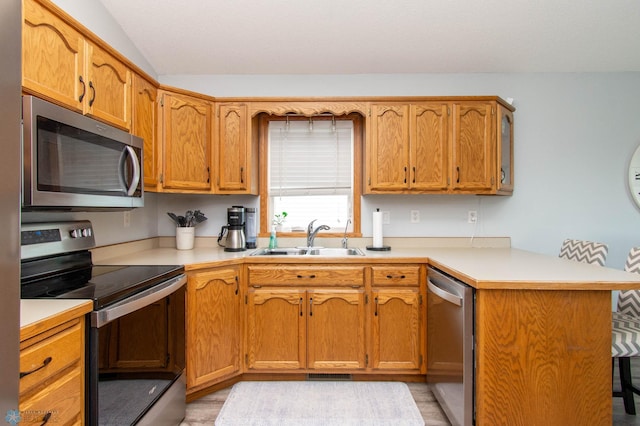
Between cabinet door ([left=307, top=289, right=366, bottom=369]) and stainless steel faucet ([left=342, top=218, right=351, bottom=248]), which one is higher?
stainless steel faucet ([left=342, top=218, right=351, bottom=248])

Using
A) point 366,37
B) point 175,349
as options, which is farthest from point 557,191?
point 175,349

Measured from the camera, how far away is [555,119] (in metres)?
2.84

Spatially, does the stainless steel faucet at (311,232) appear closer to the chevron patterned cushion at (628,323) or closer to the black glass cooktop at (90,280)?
the black glass cooktop at (90,280)

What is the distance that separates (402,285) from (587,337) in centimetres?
102

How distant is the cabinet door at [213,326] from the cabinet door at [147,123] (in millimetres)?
782

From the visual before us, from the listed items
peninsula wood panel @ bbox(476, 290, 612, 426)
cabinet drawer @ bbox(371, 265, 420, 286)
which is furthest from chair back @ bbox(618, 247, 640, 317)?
cabinet drawer @ bbox(371, 265, 420, 286)

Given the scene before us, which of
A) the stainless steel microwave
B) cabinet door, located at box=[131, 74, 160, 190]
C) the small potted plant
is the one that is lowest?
the small potted plant

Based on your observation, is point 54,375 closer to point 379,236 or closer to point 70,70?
point 70,70

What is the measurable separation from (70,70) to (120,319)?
1113mm

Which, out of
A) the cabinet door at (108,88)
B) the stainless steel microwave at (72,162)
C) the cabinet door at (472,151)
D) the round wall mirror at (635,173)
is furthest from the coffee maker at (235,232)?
the round wall mirror at (635,173)

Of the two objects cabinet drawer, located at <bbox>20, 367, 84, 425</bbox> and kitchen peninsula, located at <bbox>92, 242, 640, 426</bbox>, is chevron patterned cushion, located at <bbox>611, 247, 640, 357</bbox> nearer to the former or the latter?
kitchen peninsula, located at <bbox>92, 242, 640, 426</bbox>

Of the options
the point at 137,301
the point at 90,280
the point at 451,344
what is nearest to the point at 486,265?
the point at 451,344

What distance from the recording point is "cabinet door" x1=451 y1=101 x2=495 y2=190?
99.0 inches

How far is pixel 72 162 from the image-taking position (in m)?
1.39
